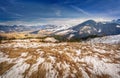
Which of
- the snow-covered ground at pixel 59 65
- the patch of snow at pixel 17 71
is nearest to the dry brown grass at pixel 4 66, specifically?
the snow-covered ground at pixel 59 65

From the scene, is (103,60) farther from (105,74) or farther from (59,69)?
(59,69)

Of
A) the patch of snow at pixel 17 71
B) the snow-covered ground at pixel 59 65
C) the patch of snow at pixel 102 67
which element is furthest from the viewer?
the patch of snow at pixel 102 67

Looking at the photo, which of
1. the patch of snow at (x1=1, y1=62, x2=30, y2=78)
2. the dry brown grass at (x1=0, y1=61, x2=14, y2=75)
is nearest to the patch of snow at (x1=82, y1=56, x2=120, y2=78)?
the patch of snow at (x1=1, y1=62, x2=30, y2=78)

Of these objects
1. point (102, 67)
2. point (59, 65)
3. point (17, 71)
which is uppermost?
point (17, 71)

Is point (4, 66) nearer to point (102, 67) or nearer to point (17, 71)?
point (17, 71)

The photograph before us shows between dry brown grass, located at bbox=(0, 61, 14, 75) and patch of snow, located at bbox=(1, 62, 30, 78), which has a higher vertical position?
dry brown grass, located at bbox=(0, 61, 14, 75)

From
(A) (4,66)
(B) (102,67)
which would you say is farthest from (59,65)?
(A) (4,66)

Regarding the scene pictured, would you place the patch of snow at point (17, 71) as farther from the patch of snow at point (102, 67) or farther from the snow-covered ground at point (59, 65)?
the patch of snow at point (102, 67)

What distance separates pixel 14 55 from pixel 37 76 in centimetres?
2644

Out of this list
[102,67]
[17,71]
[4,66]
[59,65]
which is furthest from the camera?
[102,67]

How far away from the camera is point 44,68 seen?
62.9 meters

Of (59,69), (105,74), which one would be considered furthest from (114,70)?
(59,69)

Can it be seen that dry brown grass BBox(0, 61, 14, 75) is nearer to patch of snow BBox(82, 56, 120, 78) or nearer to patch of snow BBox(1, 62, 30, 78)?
patch of snow BBox(1, 62, 30, 78)

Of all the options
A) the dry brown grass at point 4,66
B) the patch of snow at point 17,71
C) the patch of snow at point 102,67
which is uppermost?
the dry brown grass at point 4,66
